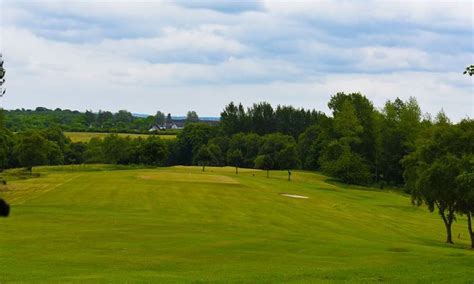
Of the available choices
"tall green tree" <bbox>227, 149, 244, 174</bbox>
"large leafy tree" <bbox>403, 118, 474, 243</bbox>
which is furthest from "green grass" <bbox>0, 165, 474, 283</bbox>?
"tall green tree" <bbox>227, 149, 244, 174</bbox>

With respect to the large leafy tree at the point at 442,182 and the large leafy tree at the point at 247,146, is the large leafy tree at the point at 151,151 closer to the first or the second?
the large leafy tree at the point at 247,146

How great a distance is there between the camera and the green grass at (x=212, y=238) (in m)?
26.8

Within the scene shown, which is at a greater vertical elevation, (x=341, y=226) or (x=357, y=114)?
(x=357, y=114)

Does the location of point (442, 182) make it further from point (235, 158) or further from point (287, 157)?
point (235, 158)

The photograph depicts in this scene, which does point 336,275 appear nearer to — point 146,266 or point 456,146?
point 146,266

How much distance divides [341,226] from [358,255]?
2279cm

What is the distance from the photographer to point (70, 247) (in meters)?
34.8

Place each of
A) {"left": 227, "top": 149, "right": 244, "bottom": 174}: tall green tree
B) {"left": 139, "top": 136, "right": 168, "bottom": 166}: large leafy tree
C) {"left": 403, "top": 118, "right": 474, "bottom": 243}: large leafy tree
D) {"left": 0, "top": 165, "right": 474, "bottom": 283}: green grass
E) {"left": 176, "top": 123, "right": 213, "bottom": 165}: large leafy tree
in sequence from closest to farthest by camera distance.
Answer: {"left": 0, "top": 165, "right": 474, "bottom": 283}: green grass, {"left": 403, "top": 118, "right": 474, "bottom": 243}: large leafy tree, {"left": 139, "top": 136, "right": 168, "bottom": 166}: large leafy tree, {"left": 227, "top": 149, "right": 244, "bottom": 174}: tall green tree, {"left": 176, "top": 123, "right": 213, "bottom": 165}: large leafy tree

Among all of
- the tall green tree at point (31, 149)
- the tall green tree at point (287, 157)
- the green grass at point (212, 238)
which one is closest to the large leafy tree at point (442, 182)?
the green grass at point (212, 238)

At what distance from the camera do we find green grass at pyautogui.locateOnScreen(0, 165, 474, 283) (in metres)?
26.8

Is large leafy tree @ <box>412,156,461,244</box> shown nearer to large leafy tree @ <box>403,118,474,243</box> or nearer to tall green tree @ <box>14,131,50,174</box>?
large leafy tree @ <box>403,118,474,243</box>

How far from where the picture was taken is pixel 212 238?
4075cm

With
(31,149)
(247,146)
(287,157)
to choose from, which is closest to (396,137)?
(287,157)

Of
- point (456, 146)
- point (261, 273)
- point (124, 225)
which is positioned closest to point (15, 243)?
point (124, 225)
